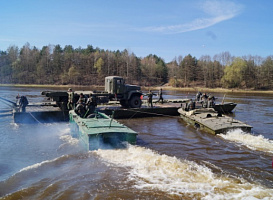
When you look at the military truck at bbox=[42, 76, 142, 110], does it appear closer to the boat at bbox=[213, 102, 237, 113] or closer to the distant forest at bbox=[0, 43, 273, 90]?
the boat at bbox=[213, 102, 237, 113]

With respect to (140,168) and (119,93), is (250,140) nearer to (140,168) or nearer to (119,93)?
(140,168)

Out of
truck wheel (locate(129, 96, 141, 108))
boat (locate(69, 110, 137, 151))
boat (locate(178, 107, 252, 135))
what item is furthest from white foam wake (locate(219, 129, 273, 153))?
truck wheel (locate(129, 96, 141, 108))

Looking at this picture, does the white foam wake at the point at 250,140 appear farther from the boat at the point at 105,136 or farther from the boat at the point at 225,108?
the boat at the point at 225,108

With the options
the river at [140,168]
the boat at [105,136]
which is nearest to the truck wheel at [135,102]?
the river at [140,168]

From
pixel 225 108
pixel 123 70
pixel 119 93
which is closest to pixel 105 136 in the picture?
pixel 119 93

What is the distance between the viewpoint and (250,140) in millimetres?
11625

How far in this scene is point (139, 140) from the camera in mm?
12250

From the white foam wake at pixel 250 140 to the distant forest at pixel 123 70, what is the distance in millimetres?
58486

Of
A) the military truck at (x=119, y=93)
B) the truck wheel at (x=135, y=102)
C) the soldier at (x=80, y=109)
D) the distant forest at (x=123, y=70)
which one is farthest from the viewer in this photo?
the distant forest at (x=123, y=70)

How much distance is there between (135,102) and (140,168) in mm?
11964

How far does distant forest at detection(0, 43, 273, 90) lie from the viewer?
2712 inches

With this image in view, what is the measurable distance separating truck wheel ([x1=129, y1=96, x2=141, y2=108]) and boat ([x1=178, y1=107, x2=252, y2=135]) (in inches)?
148

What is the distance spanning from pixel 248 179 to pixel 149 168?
2.81 metres

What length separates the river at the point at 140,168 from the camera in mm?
6324
